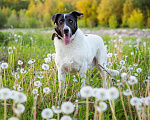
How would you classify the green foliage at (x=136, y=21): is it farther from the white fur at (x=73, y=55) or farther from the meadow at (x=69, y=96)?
the white fur at (x=73, y=55)

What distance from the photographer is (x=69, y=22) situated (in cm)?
309

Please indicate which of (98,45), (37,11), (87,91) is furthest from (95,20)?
(87,91)

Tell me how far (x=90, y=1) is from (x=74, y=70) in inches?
1728

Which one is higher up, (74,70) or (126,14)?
(126,14)

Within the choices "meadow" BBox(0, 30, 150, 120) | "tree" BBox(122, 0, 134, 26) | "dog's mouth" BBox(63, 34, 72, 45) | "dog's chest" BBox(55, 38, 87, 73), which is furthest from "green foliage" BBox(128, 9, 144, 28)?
"dog's mouth" BBox(63, 34, 72, 45)

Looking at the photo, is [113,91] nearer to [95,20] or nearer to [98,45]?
[98,45]

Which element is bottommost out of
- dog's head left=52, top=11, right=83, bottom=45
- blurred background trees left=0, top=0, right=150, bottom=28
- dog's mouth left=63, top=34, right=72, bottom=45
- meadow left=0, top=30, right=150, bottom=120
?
meadow left=0, top=30, right=150, bottom=120

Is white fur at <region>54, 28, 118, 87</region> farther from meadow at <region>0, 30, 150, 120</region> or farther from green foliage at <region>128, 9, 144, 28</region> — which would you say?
green foliage at <region>128, 9, 144, 28</region>

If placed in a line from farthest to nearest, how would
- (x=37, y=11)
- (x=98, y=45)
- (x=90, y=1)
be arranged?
1. (x=37, y=11)
2. (x=90, y=1)
3. (x=98, y=45)

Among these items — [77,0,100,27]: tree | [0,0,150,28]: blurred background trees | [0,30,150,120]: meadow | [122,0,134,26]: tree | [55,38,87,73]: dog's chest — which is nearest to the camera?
[0,30,150,120]: meadow

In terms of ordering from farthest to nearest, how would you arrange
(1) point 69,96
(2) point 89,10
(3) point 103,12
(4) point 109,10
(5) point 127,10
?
(2) point 89,10, (3) point 103,12, (4) point 109,10, (5) point 127,10, (1) point 69,96

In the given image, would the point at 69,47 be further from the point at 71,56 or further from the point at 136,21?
the point at 136,21

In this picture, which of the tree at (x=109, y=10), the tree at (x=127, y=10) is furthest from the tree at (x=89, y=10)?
the tree at (x=127, y=10)

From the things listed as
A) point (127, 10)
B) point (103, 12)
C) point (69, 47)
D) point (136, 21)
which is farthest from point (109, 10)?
point (69, 47)
